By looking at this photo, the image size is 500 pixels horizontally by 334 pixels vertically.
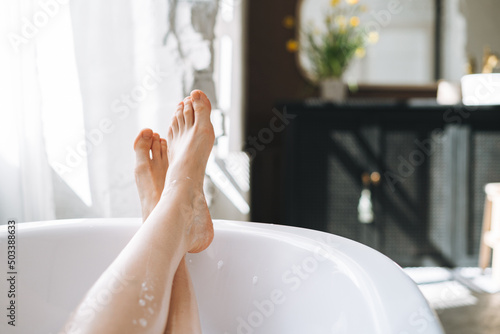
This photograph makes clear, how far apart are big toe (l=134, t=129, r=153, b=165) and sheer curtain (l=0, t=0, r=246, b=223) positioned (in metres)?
0.33

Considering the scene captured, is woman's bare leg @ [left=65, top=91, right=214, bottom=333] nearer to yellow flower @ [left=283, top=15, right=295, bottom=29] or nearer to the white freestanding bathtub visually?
the white freestanding bathtub

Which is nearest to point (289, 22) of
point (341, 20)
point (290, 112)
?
point (341, 20)

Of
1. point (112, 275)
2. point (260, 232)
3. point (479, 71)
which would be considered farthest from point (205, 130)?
point (479, 71)

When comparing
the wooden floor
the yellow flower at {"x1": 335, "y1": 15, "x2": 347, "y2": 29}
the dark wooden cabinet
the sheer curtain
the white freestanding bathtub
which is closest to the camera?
the white freestanding bathtub

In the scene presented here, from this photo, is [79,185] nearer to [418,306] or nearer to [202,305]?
[202,305]

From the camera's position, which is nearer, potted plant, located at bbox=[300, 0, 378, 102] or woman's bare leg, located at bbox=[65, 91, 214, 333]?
woman's bare leg, located at bbox=[65, 91, 214, 333]

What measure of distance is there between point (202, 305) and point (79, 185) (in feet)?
2.04

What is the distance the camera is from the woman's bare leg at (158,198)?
702 mm

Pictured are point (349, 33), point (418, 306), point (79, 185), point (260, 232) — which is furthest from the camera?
point (349, 33)

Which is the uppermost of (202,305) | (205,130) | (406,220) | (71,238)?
(205,130)

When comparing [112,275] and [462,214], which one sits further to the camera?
[462,214]

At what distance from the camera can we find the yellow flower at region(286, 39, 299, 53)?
7.58 ft

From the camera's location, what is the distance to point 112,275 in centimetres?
62

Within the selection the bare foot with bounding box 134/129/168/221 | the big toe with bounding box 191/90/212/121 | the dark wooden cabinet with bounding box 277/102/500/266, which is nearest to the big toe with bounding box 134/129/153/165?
the bare foot with bounding box 134/129/168/221
